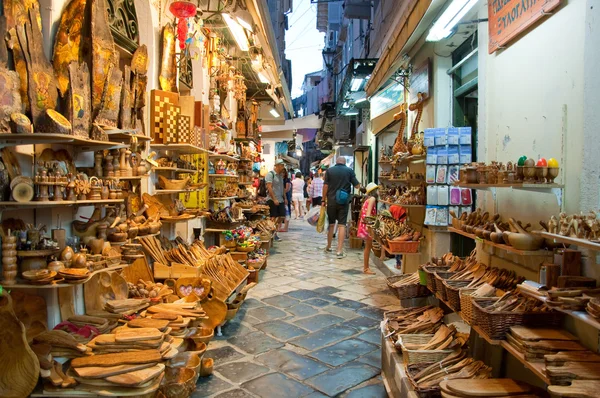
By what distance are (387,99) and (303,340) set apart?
5.37 metres

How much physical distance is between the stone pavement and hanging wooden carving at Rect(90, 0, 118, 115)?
90.7 inches

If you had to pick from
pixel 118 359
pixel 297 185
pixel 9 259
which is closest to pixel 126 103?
pixel 9 259

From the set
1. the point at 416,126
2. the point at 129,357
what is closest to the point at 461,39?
the point at 416,126

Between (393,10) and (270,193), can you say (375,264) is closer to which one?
(270,193)

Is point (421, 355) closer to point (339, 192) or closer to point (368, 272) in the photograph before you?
point (368, 272)

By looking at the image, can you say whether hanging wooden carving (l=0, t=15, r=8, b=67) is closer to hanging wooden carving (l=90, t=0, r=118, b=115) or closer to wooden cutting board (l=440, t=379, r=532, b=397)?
hanging wooden carving (l=90, t=0, r=118, b=115)

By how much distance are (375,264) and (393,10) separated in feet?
17.2

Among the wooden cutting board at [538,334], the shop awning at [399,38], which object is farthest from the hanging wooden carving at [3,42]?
the shop awning at [399,38]

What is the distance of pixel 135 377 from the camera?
2.42 metres

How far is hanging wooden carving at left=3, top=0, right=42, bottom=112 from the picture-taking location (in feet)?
8.19

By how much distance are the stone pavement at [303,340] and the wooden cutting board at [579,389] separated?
1.65 metres

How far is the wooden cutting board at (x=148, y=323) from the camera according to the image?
3.00 meters

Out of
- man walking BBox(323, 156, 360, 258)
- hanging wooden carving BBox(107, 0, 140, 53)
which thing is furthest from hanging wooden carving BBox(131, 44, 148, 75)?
man walking BBox(323, 156, 360, 258)

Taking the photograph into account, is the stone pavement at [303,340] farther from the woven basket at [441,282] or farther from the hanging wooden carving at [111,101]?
the hanging wooden carving at [111,101]
